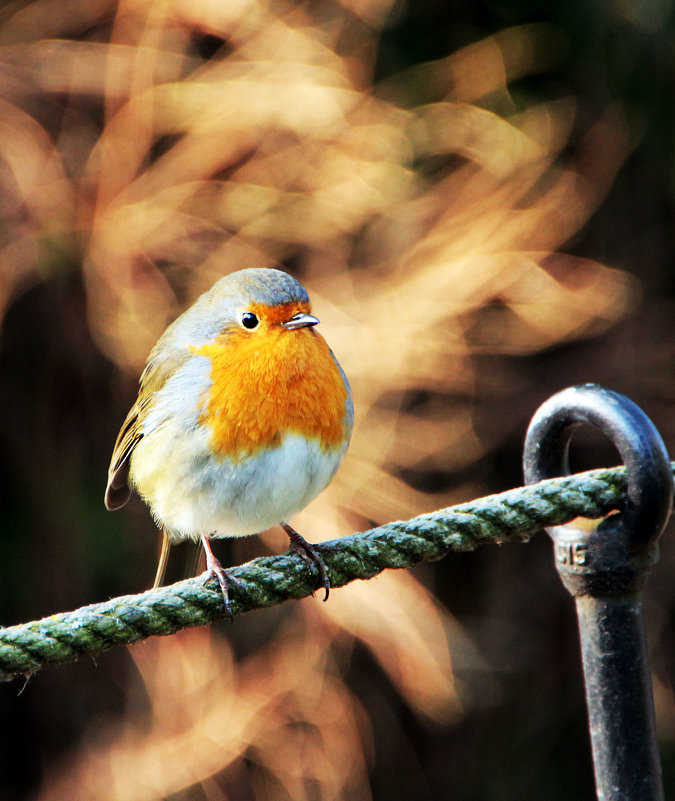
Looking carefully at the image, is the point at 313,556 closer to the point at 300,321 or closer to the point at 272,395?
the point at 272,395

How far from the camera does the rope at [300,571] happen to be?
1302 mm

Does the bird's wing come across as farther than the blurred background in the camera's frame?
No

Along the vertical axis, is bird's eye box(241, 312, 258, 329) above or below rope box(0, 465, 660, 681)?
above

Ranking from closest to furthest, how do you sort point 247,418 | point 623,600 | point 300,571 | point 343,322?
point 623,600
point 300,571
point 247,418
point 343,322

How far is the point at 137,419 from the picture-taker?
231 centimetres

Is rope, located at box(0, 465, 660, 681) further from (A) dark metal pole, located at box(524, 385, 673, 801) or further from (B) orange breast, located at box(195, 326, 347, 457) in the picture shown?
(B) orange breast, located at box(195, 326, 347, 457)

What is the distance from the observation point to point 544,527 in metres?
1.46

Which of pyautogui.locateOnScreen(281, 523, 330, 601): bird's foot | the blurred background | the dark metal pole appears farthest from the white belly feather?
the blurred background

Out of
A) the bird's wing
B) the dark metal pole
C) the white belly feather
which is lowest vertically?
the dark metal pole

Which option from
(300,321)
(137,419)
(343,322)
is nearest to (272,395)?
(300,321)

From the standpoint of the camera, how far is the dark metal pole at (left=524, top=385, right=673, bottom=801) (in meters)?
1.33

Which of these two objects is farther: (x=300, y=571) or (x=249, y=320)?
(x=249, y=320)

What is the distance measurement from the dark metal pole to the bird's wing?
1042 millimetres

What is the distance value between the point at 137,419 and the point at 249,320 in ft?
1.68
